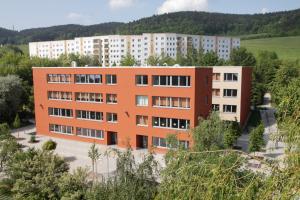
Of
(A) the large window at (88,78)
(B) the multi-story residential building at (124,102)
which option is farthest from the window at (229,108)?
(A) the large window at (88,78)

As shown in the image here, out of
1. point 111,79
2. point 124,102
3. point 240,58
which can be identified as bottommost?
point 124,102

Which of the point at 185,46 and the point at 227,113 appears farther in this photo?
the point at 185,46

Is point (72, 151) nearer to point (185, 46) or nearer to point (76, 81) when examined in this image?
point (76, 81)

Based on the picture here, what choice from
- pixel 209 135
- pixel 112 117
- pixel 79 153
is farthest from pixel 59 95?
pixel 209 135

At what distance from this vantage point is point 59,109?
38.7m

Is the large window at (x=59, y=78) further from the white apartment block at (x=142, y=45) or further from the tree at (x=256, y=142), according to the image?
the white apartment block at (x=142, y=45)

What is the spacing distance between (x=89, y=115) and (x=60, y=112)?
15.4 feet

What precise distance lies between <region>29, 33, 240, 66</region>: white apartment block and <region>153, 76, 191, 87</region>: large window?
249 ft

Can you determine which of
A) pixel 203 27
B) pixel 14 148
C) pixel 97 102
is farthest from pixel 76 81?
pixel 203 27

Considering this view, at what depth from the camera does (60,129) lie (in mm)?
38969

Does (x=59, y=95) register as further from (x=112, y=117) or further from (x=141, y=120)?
(x=141, y=120)

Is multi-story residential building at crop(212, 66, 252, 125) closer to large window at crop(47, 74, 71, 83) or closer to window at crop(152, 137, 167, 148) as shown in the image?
window at crop(152, 137, 167, 148)

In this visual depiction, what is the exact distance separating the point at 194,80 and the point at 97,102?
12.1 metres

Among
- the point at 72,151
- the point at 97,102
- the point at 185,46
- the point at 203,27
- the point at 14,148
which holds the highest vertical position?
the point at 203,27
